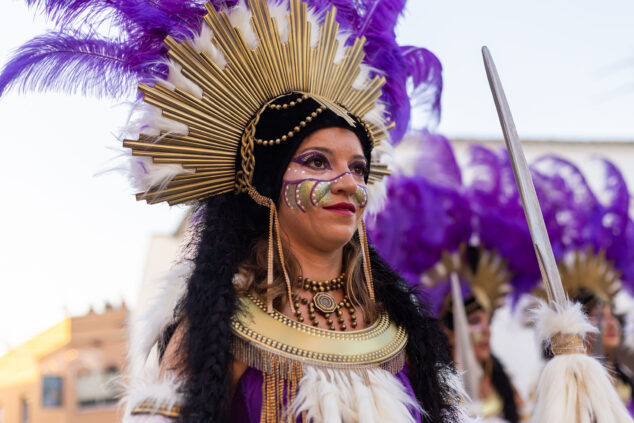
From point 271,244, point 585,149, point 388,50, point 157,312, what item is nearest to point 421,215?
point 388,50

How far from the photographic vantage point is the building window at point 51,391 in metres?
14.6

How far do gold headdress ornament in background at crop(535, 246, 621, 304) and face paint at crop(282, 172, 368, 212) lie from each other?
5.14m

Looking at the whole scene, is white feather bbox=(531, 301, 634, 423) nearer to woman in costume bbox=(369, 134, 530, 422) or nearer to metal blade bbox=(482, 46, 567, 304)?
metal blade bbox=(482, 46, 567, 304)

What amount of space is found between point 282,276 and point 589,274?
5.51m

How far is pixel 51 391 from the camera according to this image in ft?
48.1

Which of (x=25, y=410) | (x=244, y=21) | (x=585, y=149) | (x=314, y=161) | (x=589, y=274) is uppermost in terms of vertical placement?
(x=585, y=149)

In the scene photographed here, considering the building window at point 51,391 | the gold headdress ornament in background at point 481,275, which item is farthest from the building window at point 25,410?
the gold headdress ornament in background at point 481,275

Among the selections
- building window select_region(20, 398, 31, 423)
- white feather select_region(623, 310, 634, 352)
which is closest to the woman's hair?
white feather select_region(623, 310, 634, 352)

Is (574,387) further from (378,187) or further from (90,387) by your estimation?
(90,387)

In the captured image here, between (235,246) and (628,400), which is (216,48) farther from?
(628,400)

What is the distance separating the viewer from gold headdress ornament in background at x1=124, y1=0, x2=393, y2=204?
2.30m

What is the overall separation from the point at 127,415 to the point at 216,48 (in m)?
1.23

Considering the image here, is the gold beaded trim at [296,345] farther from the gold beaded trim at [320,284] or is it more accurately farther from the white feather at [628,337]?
the white feather at [628,337]

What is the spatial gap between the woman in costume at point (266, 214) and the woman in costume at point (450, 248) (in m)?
3.03
